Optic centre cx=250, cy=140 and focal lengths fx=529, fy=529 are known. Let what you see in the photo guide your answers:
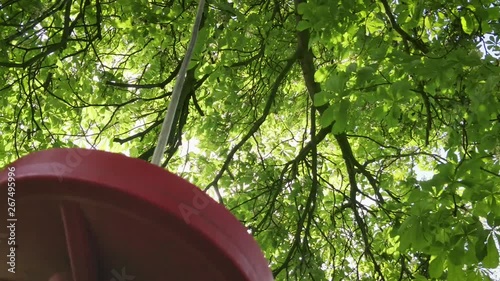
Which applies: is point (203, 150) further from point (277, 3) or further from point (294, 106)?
point (277, 3)

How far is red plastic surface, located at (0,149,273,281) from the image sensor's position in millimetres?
758

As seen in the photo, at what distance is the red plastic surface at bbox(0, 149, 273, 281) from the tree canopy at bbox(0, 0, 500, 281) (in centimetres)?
160

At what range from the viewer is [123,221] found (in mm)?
799

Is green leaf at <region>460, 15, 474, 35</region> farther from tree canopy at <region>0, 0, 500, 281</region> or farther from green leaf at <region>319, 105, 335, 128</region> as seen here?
green leaf at <region>319, 105, 335, 128</region>

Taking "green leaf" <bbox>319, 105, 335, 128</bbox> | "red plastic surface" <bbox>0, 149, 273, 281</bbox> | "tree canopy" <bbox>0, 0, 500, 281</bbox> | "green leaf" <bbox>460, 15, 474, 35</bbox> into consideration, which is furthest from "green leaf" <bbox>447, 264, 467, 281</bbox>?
"red plastic surface" <bbox>0, 149, 273, 281</bbox>

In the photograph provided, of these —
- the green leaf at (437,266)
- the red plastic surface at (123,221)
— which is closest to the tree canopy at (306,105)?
the green leaf at (437,266)

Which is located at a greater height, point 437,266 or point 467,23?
point 467,23

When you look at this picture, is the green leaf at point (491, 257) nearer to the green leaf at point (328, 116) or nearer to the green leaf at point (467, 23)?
the green leaf at point (328, 116)

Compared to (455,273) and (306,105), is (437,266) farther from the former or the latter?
(306,105)

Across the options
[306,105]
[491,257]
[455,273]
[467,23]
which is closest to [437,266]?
[455,273]

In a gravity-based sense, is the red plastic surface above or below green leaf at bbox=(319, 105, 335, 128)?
below

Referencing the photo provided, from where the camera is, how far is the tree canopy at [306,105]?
246cm

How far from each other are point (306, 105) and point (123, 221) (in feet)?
16.3

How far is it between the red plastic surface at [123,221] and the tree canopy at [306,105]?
160 cm
